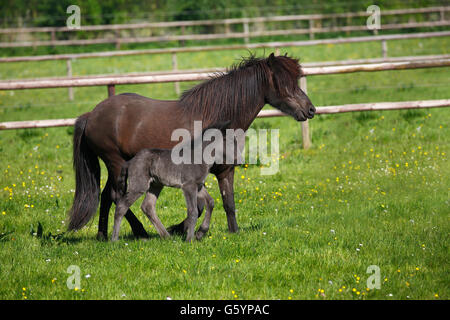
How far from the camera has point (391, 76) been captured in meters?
16.8

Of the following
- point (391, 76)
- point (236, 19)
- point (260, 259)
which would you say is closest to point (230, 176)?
point (260, 259)

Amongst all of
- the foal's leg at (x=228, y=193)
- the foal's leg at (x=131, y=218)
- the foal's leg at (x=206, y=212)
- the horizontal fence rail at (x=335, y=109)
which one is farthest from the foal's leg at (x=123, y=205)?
the horizontal fence rail at (x=335, y=109)

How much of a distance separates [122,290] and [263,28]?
854 inches

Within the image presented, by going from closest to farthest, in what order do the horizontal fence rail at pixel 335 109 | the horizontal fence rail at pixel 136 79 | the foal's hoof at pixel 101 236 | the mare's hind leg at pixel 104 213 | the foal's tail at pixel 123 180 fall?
the foal's tail at pixel 123 180 → the foal's hoof at pixel 101 236 → the mare's hind leg at pixel 104 213 → the horizontal fence rail at pixel 136 79 → the horizontal fence rail at pixel 335 109

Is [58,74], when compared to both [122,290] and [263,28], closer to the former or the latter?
[263,28]

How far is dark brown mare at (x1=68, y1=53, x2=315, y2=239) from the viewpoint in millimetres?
6500

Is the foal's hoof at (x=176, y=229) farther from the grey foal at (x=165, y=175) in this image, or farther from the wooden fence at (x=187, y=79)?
the wooden fence at (x=187, y=79)

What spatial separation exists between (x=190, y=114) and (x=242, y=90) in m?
0.65

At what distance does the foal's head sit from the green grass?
1.39 metres

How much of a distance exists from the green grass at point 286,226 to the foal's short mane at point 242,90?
140cm

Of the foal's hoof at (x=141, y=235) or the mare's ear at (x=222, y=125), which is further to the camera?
the foal's hoof at (x=141, y=235)

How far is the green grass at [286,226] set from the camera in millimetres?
5004

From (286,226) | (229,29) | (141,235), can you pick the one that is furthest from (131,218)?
(229,29)

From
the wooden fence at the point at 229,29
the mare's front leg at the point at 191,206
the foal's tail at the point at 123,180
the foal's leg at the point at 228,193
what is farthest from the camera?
the wooden fence at the point at 229,29
